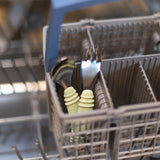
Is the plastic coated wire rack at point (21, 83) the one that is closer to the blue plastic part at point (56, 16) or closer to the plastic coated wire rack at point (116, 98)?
the plastic coated wire rack at point (116, 98)

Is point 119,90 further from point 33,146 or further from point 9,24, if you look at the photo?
point 9,24

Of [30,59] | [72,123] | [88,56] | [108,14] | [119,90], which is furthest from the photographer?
[108,14]

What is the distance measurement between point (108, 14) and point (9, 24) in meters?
0.44

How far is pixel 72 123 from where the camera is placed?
614mm

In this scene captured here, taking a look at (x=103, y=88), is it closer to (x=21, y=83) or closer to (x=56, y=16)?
(x=56, y=16)

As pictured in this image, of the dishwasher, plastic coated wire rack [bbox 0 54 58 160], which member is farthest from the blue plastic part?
plastic coated wire rack [bbox 0 54 58 160]

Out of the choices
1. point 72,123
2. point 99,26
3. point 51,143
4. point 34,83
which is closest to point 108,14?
point 99,26

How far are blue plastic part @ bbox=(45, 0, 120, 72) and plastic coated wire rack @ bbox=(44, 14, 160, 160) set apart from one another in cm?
6

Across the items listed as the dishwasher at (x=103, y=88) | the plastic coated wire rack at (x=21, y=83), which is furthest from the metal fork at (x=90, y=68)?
the plastic coated wire rack at (x=21, y=83)

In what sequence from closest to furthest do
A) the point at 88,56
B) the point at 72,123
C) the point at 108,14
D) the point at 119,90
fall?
the point at 72,123 < the point at 88,56 < the point at 119,90 < the point at 108,14

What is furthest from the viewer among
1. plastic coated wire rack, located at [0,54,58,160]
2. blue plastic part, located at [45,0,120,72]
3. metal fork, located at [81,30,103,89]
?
plastic coated wire rack, located at [0,54,58,160]

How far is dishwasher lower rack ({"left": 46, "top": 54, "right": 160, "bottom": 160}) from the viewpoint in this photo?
2.00 ft

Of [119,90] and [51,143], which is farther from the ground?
[119,90]

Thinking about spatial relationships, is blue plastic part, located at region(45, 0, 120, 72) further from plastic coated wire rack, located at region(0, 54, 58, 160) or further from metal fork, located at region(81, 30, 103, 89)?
plastic coated wire rack, located at region(0, 54, 58, 160)
